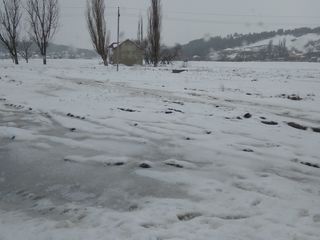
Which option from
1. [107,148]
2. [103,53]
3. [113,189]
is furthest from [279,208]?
[103,53]

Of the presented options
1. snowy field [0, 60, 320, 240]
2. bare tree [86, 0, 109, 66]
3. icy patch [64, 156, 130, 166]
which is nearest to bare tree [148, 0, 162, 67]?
A: bare tree [86, 0, 109, 66]

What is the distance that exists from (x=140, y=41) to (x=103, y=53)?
19056mm

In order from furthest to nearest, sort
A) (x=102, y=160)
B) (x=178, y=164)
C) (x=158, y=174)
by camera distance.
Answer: (x=102, y=160), (x=178, y=164), (x=158, y=174)

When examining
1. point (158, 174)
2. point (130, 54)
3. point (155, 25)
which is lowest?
point (158, 174)

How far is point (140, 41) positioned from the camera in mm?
64062

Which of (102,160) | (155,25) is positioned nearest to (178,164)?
(102,160)

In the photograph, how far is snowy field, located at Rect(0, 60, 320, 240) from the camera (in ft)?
12.1

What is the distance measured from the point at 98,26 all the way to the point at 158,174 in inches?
1624

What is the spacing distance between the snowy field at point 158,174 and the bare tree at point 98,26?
36.0 m

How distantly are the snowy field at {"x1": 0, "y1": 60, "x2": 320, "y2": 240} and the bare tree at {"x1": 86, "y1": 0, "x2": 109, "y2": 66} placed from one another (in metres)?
36.0

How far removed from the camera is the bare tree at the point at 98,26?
44.0 m

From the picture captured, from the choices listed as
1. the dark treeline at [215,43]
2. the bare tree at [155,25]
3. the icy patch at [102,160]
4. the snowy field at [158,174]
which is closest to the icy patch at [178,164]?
the snowy field at [158,174]

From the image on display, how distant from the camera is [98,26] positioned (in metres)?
44.2

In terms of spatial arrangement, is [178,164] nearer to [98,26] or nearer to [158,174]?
[158,174]
